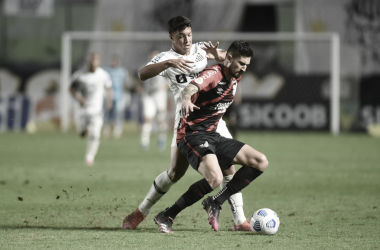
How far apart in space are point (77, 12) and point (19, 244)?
62.3 ft

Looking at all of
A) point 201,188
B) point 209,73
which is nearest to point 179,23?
point 209,73

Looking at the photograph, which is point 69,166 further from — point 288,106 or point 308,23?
point 308,23

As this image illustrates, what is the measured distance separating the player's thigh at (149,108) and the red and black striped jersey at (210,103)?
10279mm

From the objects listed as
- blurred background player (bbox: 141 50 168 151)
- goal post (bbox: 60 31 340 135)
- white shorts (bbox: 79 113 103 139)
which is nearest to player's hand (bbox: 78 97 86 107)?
white shorts (bbox: 79 113 103 139)

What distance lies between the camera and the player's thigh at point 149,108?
637 inches

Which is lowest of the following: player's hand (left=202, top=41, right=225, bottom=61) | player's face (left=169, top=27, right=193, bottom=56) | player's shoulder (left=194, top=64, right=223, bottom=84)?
player's shoulder (left=194, top=64, right=223, bottom=84)

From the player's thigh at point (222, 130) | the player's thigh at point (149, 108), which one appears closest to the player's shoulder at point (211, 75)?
the player's thigh at point (222, 130)

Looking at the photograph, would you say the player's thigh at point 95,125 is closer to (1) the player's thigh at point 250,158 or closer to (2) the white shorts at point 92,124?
(2) the white shorts at point 92,124

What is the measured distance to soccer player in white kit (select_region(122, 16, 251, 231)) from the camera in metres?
5.81

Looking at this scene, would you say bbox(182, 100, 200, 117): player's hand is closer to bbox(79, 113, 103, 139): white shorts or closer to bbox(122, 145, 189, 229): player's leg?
bbox(122, 145, 189, 229): player's leg

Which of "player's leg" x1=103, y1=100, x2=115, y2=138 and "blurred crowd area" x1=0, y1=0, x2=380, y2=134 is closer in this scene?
"player's leg" x1=103, y1=100, x2=115, y2=138

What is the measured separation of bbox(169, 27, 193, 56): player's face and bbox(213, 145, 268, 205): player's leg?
43.7 inches

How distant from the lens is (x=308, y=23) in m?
21.4

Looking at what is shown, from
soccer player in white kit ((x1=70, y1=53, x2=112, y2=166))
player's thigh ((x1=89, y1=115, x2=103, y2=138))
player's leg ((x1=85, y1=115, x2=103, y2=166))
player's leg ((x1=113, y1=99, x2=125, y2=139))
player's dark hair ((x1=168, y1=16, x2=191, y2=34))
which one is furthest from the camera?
player's leg ((x1=113, y1=99, x2=125, y2=139))
